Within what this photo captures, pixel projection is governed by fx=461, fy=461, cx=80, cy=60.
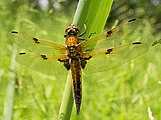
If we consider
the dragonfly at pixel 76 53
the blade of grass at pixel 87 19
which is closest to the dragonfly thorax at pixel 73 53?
the dragonfly at pixel 76 53

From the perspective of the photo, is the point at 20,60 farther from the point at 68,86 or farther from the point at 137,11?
the point at 137,11

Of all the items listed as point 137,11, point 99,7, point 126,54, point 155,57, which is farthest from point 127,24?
point 137,11

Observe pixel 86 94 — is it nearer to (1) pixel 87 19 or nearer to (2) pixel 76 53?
(2) pixel 76 53

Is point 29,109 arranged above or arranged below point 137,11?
below

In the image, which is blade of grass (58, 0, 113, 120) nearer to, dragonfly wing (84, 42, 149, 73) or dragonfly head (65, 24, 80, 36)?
dragonfly head (65, 24, 80, 36)

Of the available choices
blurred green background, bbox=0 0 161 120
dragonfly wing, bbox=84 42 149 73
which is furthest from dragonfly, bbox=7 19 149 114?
blurred green background, bbox=0 0 161 120

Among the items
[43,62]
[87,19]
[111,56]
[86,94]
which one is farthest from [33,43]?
[86,94]
